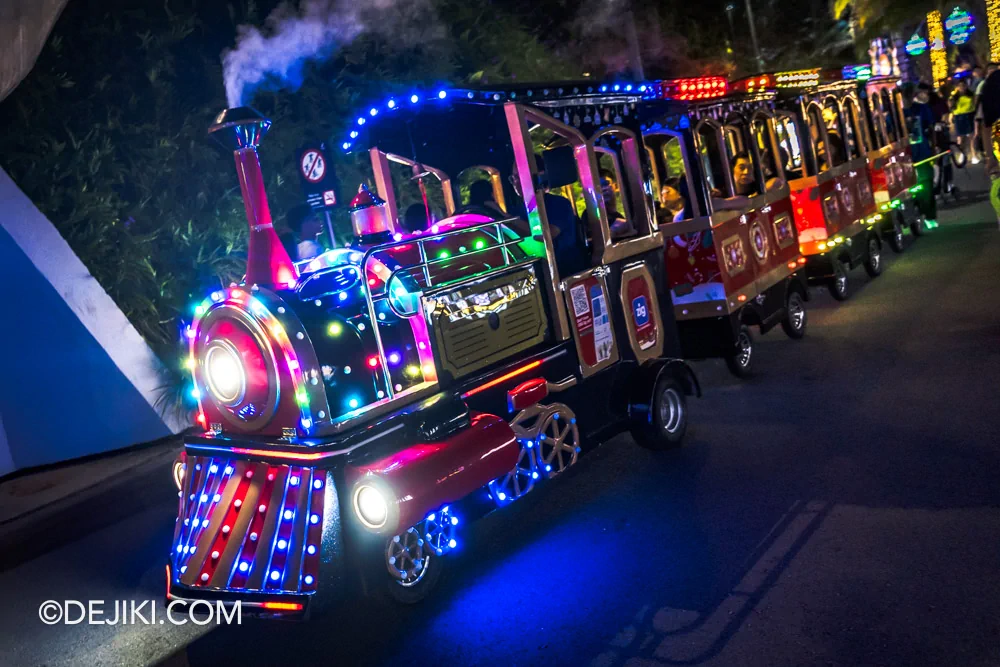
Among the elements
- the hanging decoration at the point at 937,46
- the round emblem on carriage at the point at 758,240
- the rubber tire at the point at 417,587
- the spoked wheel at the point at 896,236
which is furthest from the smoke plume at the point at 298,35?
the hanging decoration at the point at 937,46

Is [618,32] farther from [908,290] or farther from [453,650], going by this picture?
[453,650]

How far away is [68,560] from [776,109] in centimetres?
817

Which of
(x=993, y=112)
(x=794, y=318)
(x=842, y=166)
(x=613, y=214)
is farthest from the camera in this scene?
(x=842, y=166)

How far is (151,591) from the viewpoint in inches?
211

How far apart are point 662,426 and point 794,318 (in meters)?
3.48

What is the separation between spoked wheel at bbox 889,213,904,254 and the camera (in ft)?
41.1

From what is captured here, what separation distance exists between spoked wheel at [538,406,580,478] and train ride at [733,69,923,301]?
16.4 ft

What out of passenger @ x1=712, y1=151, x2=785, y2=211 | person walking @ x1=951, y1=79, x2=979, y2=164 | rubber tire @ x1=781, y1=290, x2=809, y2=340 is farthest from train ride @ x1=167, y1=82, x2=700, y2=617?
person walking @ x1=951, y1=79, x2=979, y2=164

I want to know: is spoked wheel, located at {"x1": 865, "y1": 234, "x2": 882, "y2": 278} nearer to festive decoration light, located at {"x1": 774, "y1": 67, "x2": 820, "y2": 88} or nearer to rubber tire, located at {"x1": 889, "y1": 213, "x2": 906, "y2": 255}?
rubber tire, located at {"x1": 889, "y1": 213, "x2": 906, "y2": 255}

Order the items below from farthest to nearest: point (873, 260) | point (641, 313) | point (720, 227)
A: point (873, 260), point (720, 227), point (641, 313)

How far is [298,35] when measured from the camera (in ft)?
29.1

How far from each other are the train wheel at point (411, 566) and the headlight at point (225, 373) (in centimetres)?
113

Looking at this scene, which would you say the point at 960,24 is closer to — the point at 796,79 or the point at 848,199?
the point at 848,199

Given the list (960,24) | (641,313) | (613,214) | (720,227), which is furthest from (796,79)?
(960,24)
